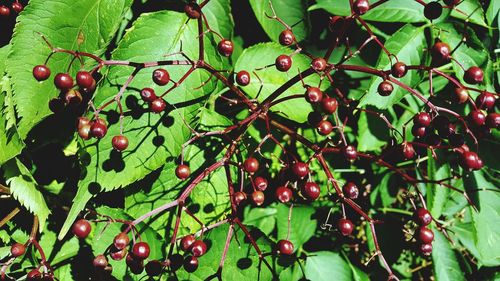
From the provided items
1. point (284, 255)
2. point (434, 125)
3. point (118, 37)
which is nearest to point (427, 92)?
point (434, 125)

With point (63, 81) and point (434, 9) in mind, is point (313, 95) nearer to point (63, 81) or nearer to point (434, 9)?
point (434, 9)

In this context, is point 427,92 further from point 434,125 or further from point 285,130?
point 285,130

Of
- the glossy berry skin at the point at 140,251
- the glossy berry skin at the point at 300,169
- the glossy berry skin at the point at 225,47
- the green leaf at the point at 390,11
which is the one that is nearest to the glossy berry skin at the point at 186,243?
the glossy berry skin at the point at 140,251

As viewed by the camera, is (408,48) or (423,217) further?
(408,48)

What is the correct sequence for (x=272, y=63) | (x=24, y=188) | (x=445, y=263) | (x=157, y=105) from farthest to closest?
(x=445, y=263) < (x=272, y=63) < (x=24, y=188) < (x=157, y=105)

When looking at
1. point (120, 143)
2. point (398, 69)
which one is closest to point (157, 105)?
point (120, 143)
